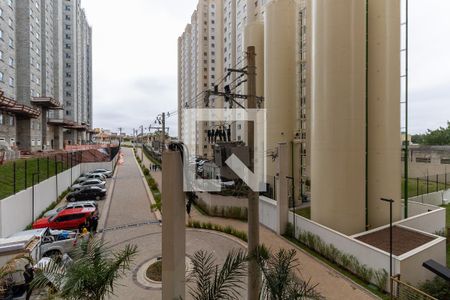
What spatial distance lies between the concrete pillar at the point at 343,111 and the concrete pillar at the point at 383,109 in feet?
3.66

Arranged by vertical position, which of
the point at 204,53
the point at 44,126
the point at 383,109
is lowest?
the point at 383,109

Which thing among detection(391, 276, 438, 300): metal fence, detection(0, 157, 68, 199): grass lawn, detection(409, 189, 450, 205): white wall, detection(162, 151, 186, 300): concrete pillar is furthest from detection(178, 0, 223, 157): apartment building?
detection(162, 151, 186, 300): concrete pillar

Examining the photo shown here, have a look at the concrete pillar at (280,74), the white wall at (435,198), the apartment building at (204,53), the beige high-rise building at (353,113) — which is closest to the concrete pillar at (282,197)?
→ the beige high-rise building at (353,113)

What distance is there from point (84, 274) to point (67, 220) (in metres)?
12.2

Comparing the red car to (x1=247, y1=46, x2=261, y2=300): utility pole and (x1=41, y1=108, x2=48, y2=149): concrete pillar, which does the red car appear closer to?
(x1=247, y1=46, x2=261, y2=300): utility pole

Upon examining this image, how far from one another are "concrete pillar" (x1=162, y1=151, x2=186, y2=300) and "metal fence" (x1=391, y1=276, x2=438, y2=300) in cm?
742

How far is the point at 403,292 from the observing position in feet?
28.4

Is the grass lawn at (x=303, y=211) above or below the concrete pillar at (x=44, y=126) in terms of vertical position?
below

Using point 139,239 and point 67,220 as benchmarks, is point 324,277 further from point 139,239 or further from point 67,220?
point 67,220

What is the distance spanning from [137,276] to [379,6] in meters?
18.3

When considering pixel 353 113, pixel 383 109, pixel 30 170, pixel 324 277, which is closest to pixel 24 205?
pixel 30 170

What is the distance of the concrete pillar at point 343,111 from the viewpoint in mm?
13266

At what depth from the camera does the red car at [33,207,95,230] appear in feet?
49.7

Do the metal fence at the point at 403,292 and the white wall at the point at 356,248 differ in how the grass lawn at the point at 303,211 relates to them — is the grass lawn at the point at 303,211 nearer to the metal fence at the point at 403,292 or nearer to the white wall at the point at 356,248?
the white wall at the point at 356,248
